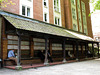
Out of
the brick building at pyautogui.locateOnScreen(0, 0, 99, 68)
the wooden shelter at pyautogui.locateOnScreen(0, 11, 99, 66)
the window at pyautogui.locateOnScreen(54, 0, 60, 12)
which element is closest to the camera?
the wooden shelter at pyautogui.locateOnScreen(0, 11, 99, 66)

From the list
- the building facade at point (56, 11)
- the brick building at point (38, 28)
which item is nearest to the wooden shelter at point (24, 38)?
the brick building at point (38, 28)

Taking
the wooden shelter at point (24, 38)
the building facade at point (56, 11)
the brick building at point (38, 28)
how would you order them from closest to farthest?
the wooden shelter at point (24, 38), the brick building at point (38, 28), the building facade at point (56, 11)

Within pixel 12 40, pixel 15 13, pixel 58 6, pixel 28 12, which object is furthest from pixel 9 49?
pixel 58 6

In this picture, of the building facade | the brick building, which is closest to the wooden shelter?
the brick building

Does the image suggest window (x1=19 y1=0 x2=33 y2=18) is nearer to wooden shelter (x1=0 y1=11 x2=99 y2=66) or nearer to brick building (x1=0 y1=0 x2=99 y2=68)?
brick building (x1=0 y1=0 x2=99 y2=68)

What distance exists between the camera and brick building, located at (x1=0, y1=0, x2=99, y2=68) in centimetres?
1104

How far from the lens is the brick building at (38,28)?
435 inches

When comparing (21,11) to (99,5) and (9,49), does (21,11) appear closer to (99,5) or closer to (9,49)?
(9,49)

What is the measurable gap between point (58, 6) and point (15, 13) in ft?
34.1

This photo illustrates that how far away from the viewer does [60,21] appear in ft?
69.5

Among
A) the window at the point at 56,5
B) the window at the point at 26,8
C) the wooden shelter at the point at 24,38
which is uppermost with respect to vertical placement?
the window at the point at 56,5

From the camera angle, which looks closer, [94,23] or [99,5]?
[99,5]

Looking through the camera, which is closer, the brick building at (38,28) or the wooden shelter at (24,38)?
the wooden shelter at (24,38)

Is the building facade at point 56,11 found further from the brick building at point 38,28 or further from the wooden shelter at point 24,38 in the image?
the wooden shelter at point 24,38
